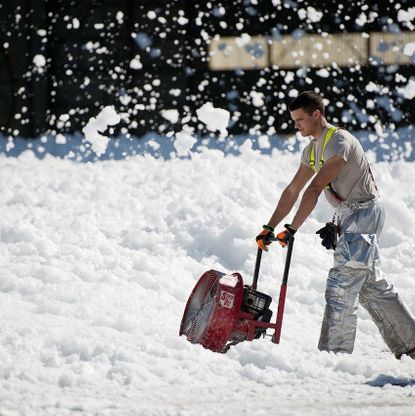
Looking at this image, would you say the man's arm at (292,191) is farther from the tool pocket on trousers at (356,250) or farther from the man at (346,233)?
the tool pocket on trousers at (356,250)

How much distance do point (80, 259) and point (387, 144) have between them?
22.1ft

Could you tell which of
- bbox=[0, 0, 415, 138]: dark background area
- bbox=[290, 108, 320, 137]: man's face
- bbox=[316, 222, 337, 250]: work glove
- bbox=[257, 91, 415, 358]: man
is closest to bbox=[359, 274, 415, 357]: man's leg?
bbox=[257, 91, 415, 358]: man

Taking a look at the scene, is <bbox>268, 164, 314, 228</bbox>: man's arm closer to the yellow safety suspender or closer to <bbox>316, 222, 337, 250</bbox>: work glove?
the yellow safety suspender

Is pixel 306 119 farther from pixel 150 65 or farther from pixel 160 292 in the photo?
pixel 150 65

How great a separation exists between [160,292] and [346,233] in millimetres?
1657

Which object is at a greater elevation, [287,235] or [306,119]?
[306,119]

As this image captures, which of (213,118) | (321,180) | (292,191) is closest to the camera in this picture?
(321,180)

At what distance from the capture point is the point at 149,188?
28.7 ft

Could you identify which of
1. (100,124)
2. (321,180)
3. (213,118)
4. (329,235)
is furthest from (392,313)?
(213,118)

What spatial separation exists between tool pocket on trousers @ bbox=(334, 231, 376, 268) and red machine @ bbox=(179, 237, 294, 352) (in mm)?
264

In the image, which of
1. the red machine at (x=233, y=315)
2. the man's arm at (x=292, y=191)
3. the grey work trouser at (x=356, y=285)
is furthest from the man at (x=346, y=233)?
the red machine at (x=233, y=315)

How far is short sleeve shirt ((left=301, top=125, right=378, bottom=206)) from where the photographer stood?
454cm

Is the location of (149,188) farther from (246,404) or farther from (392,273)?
(246,404)

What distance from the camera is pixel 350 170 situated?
4.61 m
